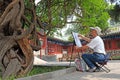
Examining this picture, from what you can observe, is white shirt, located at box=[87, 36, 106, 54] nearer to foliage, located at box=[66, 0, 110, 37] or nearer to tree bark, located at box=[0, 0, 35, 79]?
tree bark, located at box=[0, 0, 35, 79]

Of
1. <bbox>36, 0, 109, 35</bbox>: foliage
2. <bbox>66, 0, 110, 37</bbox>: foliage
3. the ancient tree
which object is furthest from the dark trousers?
<bbox>66, 0, 110, 37</bbox>: foliage

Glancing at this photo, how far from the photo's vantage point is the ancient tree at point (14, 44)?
7.85 m

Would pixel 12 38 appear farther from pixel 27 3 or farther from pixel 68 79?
pixel 27 3

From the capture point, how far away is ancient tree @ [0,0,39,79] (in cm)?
785

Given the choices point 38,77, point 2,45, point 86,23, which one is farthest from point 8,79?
point 86,23

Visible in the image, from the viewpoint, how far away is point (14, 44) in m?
8.05

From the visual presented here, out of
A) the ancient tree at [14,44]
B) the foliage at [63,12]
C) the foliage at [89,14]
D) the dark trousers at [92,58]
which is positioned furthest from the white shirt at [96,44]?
the foliage at [89,14]

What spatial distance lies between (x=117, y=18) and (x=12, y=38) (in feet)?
49.8

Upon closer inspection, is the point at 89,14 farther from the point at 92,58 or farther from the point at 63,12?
the point at 92,58

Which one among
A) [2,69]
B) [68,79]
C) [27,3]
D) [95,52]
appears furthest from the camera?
[27,3]

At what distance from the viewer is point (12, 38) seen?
314 inches

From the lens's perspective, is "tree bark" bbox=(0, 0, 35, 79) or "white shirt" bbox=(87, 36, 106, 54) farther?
"white shirt" bbox=(87, 36, 106, 54)

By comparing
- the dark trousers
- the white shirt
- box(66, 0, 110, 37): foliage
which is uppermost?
box(66, 0, 110, 37): foliage

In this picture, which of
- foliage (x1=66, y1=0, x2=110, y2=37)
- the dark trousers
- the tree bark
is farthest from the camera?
foliage (x1=66, y1=0, x2=110, y2=37)
